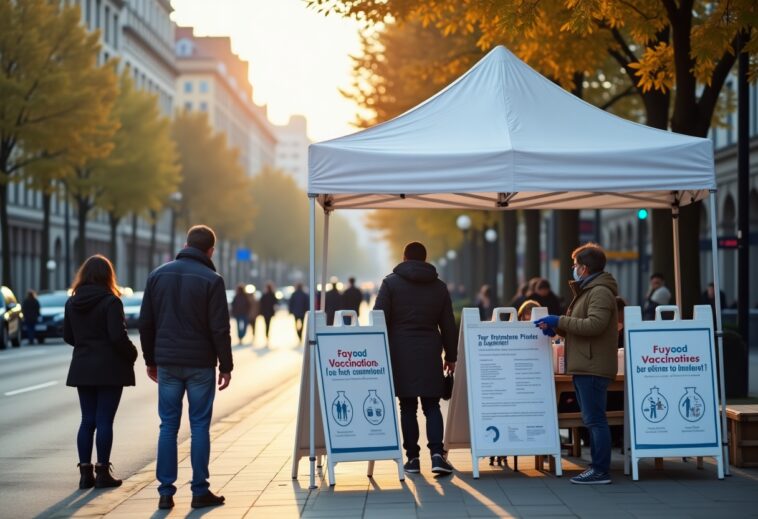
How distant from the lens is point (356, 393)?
10.5 meters

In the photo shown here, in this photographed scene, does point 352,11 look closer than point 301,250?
Yes

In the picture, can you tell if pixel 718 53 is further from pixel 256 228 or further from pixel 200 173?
pixel 256 228

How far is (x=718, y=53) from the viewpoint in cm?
1395

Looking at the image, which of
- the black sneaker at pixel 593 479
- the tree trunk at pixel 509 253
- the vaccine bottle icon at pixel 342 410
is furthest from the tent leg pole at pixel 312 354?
the tree trunk at pixel 509 253

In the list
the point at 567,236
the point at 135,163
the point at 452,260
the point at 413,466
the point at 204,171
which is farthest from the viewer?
the point at 452,260

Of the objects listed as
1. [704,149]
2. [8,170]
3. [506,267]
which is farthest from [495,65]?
[8,170]

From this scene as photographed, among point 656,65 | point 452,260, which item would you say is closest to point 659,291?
point 656,65

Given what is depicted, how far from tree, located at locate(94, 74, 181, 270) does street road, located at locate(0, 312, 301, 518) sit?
82.4ft

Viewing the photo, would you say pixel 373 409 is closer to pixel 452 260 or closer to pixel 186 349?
pixel 186 349

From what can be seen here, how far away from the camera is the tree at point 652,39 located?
45.5ft

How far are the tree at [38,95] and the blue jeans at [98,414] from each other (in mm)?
32671

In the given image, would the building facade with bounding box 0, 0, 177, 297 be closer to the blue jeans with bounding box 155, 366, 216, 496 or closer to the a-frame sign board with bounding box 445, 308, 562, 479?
the a-frame sign board with bounding box 445, 308, 562, 479

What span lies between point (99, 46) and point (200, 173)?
35.5 metres

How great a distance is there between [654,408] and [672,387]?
224mm
